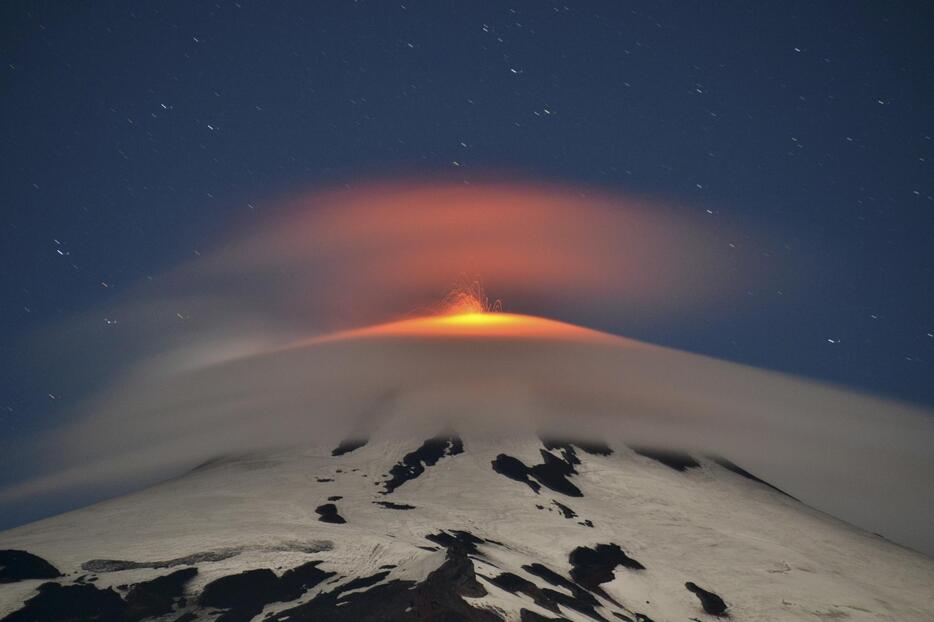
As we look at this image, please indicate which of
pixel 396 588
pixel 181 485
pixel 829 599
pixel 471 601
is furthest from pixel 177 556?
pixel 829 599

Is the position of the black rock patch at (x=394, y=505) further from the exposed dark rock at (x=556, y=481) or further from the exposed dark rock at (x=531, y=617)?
the exposed dark rock at (x=531, y=617)

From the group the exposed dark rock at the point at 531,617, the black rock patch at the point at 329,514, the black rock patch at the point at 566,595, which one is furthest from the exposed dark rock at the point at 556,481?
the exposed dark rock at the point at 531,617

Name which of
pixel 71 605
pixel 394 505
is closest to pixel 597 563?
pixel 394 505

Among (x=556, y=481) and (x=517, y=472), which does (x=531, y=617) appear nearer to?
(x=556, y=481)

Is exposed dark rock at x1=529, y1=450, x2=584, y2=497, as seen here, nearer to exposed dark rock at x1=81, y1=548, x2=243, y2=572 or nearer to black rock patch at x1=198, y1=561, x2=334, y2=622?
exposed dark rock at x1=81, y1=548, x2=243, y2=572

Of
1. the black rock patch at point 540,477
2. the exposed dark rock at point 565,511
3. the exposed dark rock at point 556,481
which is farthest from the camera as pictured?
the black rock patch at point 540,477

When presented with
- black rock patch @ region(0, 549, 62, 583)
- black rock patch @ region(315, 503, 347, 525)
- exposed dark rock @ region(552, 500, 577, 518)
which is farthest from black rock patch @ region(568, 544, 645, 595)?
black rock patch @ region(0, 549, 62, 583)
